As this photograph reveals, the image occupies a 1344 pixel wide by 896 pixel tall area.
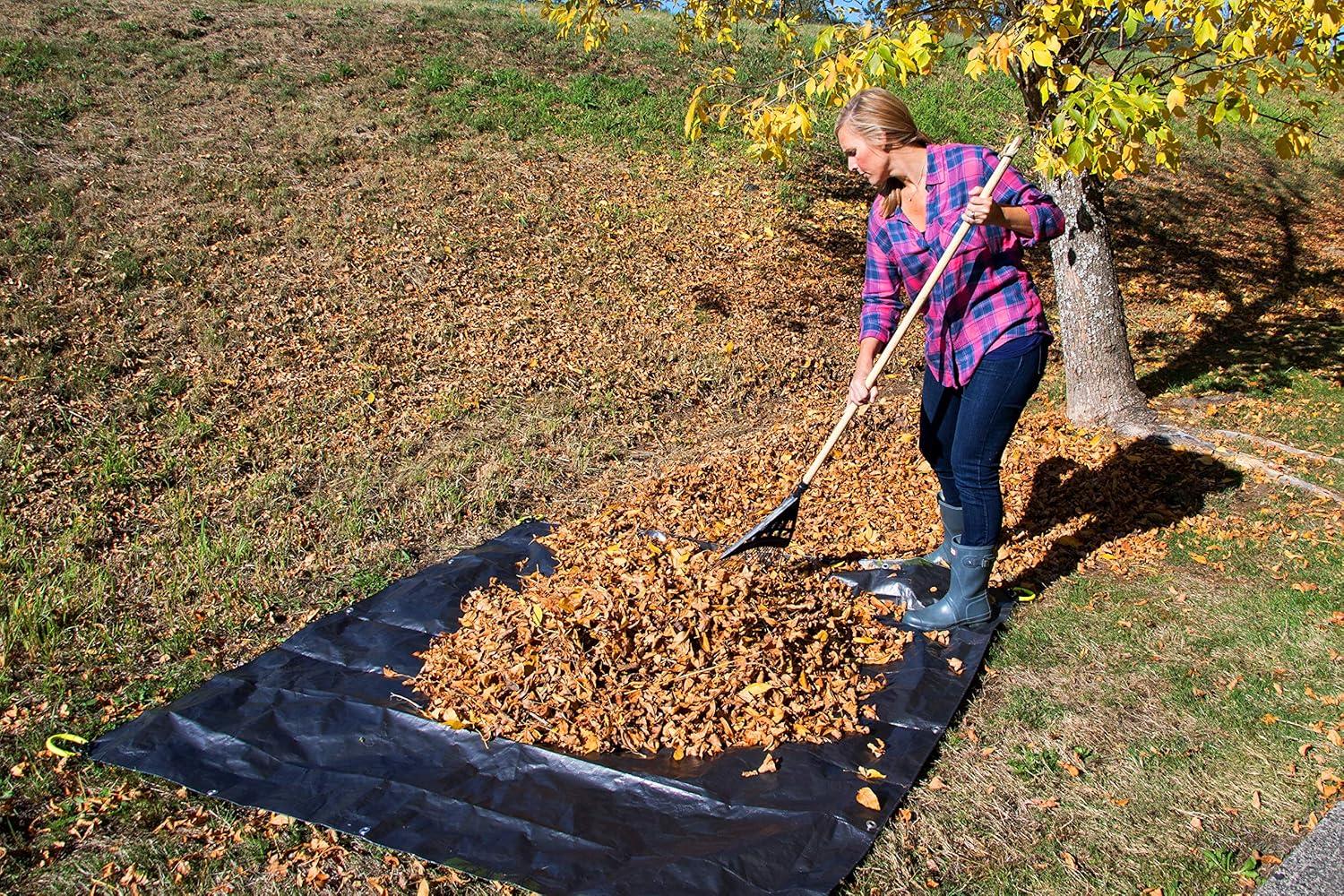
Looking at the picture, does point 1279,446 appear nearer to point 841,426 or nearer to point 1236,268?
point 841,426

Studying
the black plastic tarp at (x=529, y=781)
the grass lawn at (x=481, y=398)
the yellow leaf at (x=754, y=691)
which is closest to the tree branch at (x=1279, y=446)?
the grass lawn at (x=481, y=398)

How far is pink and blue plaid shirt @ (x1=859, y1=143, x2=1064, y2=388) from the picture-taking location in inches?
125

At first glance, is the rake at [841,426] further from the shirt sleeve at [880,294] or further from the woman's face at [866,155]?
the woman's face at [866,155]

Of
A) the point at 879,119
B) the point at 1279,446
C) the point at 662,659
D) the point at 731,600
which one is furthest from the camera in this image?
the point at 1279,446

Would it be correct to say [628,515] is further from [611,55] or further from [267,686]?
[611,55]

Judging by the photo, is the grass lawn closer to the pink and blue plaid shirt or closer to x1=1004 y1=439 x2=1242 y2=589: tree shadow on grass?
x1=1004 y1=439 x2=1242 y2=589: tree shadow on grass

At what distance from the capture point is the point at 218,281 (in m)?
6.75

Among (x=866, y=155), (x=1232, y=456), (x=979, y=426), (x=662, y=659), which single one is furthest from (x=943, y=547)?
(x=1232, y=456)

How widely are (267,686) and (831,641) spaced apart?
78.7 inches

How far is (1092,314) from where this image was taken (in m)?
5.79

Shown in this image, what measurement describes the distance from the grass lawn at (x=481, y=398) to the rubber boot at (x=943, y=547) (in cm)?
44

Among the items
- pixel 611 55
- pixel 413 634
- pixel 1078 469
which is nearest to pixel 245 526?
pixel 413 634

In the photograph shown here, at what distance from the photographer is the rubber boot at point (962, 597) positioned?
3.60 m

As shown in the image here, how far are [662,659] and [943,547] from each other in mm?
1407
